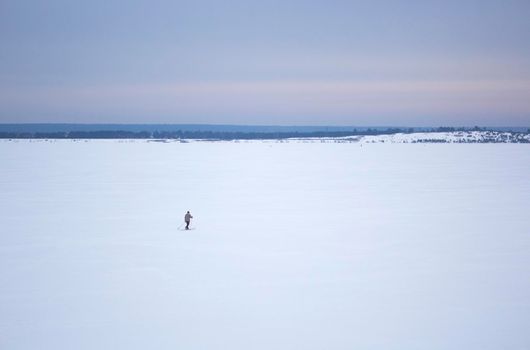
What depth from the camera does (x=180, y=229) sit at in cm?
1317

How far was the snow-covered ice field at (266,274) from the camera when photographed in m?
6.64

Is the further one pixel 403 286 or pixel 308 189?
pixel 308 189

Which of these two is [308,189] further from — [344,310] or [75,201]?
[344,310]

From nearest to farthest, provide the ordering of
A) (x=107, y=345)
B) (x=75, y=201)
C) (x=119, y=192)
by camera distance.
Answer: (x=107, y=345)
(x=75, y=201)
(x=119, y=192)

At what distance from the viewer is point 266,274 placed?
913 cm

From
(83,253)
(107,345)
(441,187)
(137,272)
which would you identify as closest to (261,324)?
(107,345)

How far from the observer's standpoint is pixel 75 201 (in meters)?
18.0

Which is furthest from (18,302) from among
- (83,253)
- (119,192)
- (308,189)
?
(308,189)

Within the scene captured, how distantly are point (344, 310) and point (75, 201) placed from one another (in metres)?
12.8

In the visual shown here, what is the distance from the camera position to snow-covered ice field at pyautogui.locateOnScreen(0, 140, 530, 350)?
6.64m

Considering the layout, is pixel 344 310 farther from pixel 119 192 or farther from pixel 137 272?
pixel 119 192

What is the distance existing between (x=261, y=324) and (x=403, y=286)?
2.58 metres

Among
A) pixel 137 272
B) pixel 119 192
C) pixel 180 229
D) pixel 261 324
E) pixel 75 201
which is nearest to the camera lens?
pixel 261 324

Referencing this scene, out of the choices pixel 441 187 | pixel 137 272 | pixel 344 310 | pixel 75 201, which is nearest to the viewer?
pixel 344 310
